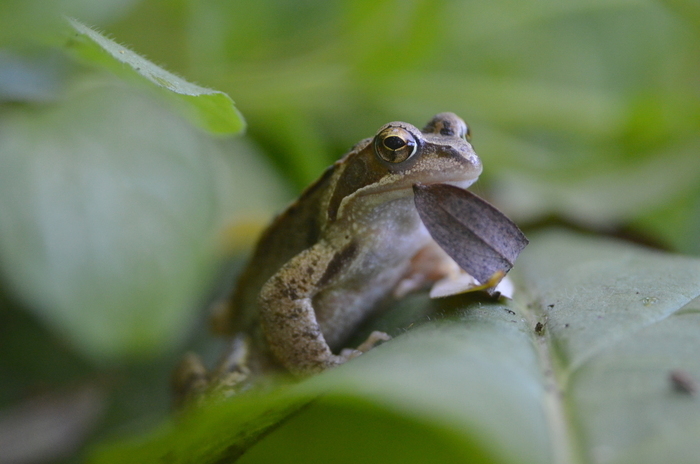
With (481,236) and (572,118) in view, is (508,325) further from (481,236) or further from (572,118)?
(572,118)

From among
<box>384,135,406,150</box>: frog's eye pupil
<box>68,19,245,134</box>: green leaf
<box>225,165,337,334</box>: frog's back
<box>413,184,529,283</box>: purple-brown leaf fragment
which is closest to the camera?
<box>68,19,245,134</box>: green leaf

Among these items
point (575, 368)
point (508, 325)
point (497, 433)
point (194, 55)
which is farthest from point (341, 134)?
point (497, 433)

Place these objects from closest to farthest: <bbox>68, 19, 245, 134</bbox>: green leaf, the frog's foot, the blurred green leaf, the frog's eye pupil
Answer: the blurred green leaf, <bbox>68, 19, 245, 134</bbox>: green leaf, the frog's foot, the frog's eye pupil

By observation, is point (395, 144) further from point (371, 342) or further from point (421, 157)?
point (371, 342)

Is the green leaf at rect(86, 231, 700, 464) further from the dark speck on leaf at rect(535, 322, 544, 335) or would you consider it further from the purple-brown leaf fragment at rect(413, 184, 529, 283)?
the purple-brown leaf fragment at rect(413, 184, 529, 283)

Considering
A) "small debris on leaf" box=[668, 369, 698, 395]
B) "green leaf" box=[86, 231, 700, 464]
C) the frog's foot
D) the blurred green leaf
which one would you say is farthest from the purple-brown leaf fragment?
the blurred green leaf

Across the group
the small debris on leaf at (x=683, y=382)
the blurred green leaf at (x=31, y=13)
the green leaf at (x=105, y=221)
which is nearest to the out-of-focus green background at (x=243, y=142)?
the green leaf at (x=105, y=221)

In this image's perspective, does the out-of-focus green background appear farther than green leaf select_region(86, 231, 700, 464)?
Yes

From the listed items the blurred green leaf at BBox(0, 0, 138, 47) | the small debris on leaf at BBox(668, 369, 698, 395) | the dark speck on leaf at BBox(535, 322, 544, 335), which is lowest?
the dark speck on leaf at BBox(535, 322, 544, 335)
